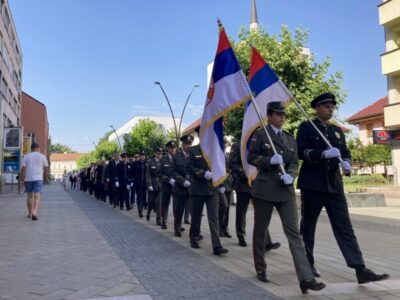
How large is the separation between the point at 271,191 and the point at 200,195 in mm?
2500

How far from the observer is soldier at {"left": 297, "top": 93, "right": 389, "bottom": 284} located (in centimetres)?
510

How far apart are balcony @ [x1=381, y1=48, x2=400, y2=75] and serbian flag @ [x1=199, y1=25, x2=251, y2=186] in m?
24.4

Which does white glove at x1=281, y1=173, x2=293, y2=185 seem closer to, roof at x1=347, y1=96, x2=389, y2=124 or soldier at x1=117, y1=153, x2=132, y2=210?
soldier at x1=117, y1=153, x2=132, y2=210

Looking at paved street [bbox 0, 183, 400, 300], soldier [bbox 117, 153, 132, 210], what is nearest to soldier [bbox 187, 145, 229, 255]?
paved street [bbox 0, 183, 400, 300]

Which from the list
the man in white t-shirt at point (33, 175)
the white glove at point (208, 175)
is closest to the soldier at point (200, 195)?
the white glove at point (208, 175)

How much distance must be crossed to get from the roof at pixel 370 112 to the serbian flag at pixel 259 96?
128 ft

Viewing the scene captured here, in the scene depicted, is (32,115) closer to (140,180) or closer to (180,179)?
(140,180)

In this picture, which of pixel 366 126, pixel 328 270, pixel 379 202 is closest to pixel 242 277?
pixel 328 270

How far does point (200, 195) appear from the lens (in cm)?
753

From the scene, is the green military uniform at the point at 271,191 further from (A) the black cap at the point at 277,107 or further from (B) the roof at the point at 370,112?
(B) the roof at the point at 370,112

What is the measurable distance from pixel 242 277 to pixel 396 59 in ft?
87.3

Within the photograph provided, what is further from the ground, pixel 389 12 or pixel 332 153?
pixel 389 12

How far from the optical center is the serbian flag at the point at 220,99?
6495 mm

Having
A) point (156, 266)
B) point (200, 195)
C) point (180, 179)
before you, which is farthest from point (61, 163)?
point (156, 266)
